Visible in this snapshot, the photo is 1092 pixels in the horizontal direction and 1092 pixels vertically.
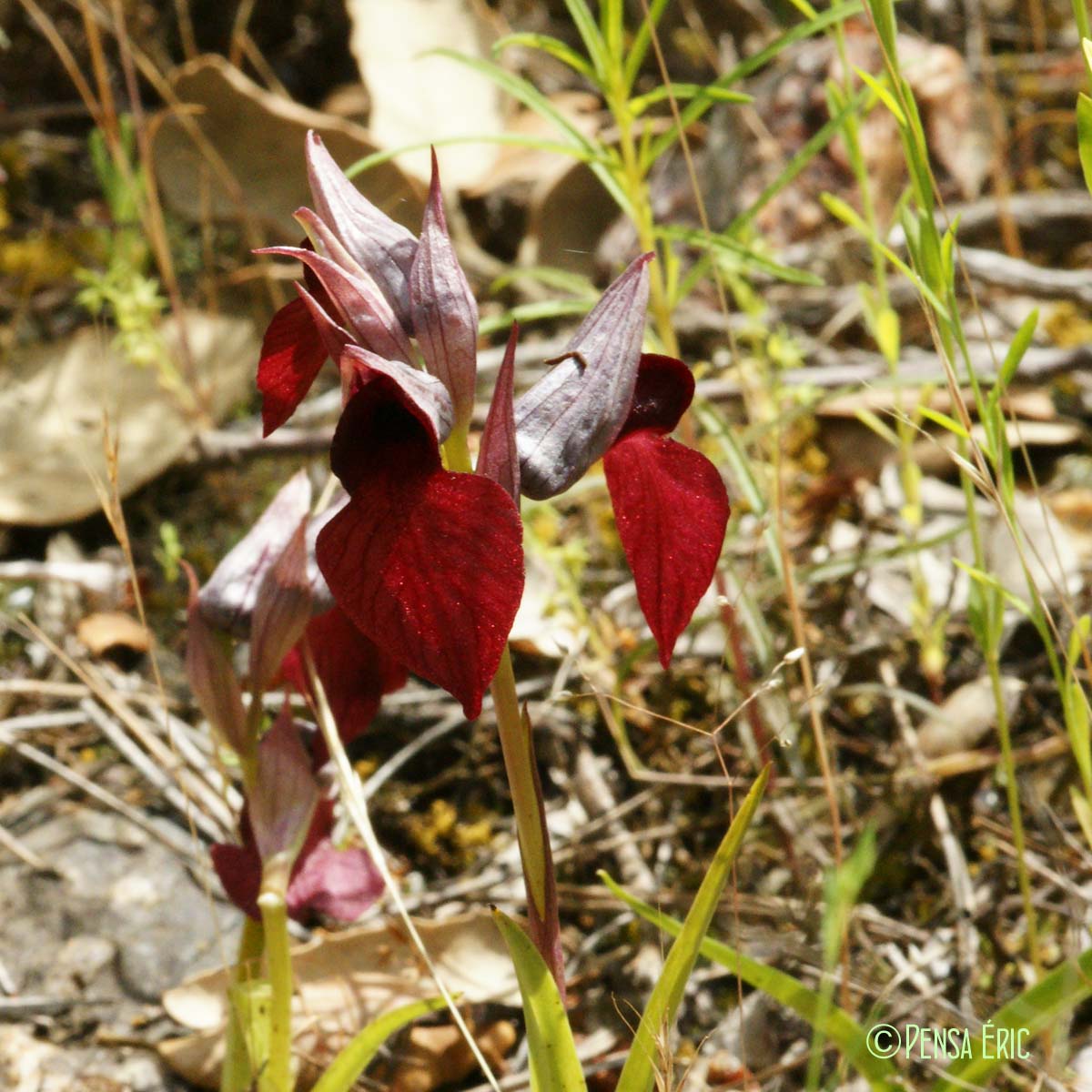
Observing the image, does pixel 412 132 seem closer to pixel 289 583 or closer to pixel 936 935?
pixel 289 583

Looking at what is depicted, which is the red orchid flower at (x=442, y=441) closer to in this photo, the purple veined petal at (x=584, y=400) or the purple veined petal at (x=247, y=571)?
the purple veined petal at (x=584, y=400)

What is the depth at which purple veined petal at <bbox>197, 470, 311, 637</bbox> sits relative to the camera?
141 centimetres

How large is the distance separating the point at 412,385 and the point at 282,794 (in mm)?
606

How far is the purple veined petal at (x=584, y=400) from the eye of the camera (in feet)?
3.67

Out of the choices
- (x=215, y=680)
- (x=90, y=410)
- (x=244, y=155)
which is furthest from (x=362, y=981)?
(x=244, y=155)

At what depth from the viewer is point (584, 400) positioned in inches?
44.1

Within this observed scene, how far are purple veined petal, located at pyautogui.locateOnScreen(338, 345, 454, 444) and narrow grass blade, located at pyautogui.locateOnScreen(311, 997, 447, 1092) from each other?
2.05ft

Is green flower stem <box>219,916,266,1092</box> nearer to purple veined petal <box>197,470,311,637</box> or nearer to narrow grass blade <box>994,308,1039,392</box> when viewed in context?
purple veined petal <box>197,470,311,637</box>

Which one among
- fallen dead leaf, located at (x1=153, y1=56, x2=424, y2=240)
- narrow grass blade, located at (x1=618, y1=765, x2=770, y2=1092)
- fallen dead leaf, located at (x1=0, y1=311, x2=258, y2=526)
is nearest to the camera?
narrow grass blade, located at (x1=618, y1=765, x2=770, y2=1092)

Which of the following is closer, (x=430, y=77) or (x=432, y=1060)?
(x=432, y=1060)

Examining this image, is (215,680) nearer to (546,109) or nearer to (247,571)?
(247,571)

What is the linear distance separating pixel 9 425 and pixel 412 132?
46.1 inches

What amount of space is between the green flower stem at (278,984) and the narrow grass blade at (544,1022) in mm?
334

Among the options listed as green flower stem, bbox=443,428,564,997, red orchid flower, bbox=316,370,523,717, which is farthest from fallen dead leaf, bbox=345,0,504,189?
red orchid flower, bbox=316,370,523,717
